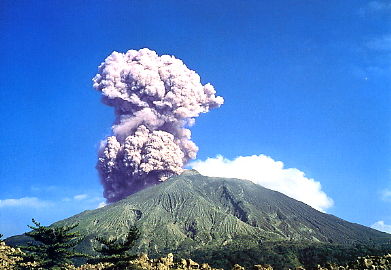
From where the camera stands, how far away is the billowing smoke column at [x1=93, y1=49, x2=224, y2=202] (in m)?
164

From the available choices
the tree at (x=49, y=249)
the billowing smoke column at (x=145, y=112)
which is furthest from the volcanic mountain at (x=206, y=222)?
the tree at (x=49, y=249)

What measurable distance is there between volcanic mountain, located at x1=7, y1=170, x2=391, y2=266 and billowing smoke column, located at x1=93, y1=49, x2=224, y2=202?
50.3 ft

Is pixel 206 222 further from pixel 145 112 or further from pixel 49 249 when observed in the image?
pixel 49 249

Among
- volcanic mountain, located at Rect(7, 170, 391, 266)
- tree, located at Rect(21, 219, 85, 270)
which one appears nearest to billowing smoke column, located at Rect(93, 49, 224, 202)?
volcanic mountain, located at Rect(7, 170, 391, 266)

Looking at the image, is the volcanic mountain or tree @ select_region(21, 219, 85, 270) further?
the volcanic mountain

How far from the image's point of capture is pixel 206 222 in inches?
6516

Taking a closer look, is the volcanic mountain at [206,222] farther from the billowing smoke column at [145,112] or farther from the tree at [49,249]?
the tree at [49,249]

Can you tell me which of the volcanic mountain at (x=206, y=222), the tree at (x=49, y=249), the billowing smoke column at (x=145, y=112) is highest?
the billowing smoke column at (x=145, y=112)

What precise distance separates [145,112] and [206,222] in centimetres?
4964

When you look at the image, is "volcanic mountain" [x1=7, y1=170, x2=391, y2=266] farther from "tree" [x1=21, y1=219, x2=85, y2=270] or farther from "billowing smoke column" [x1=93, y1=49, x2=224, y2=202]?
"tree" [x1=21, y1=219, x2=85, y2=270]

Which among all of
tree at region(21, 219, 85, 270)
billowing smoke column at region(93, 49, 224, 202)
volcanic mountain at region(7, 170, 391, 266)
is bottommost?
tree at region(21, 219, 85, 270)

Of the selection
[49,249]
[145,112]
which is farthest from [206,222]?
[49,249]

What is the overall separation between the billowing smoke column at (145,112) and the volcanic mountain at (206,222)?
15.3 meters

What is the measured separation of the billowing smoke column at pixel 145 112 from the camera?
164000 millimetres
